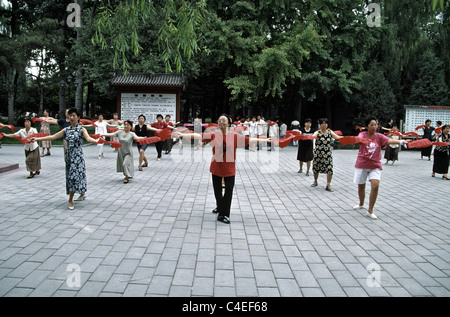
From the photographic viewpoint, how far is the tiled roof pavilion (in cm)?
2015

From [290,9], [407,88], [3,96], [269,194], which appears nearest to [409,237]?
[269,194]

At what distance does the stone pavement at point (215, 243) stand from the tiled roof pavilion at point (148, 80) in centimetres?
1173

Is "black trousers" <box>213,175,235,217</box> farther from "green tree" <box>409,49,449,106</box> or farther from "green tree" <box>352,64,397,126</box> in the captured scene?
"green tree" <box>409,49,449,106</box>

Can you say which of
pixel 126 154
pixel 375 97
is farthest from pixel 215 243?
pixel 375 97

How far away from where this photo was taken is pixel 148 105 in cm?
2083

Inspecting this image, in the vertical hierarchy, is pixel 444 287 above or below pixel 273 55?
below

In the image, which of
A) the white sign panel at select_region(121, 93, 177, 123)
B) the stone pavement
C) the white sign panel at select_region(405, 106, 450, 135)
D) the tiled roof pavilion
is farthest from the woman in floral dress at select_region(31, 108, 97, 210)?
the white sign panel at select_region(405, 106, 450, 135)

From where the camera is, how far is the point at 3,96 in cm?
4753

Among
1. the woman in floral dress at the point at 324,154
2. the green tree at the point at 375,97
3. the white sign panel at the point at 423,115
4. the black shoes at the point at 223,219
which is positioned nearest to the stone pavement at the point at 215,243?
the black shoes at the point at 223,219

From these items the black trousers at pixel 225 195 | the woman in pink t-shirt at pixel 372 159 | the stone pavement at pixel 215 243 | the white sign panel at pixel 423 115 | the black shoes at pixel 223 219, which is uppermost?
the white sign panel at pixel 423 115

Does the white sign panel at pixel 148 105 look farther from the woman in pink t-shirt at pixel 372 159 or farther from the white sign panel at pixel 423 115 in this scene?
the woman in pink t-shirt at pixel 372 159

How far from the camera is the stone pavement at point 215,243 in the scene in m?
3.77

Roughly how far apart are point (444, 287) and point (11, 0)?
3699 cm
